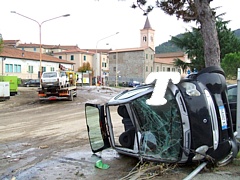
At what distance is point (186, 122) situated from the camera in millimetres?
4738

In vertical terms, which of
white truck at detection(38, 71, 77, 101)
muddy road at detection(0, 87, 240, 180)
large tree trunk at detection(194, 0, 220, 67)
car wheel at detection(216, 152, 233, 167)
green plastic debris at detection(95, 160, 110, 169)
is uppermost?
large tree trunk at detection(194, 0, 220, 67)

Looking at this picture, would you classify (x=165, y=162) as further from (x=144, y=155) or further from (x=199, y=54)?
(x=199, y=54)

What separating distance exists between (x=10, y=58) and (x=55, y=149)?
154 ft

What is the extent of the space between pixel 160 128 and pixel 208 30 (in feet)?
9.85

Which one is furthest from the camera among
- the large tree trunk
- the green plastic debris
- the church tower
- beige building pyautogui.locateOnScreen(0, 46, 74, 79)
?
the church tower

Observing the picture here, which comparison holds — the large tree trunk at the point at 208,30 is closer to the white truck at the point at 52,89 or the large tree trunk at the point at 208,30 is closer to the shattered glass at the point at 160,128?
the shattered glass at the point at 160,128

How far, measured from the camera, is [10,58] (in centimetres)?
5066

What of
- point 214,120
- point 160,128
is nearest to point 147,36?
point 160,128

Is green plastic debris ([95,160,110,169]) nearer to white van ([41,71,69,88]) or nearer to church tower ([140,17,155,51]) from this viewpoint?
white van ([41,71,69,88])

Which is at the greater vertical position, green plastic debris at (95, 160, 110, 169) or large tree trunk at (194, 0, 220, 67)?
large tree trunk at (194, 0, 220, 67)

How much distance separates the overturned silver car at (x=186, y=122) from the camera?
4.74m

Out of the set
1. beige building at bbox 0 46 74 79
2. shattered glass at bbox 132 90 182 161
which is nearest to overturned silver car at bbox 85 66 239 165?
shattered glass at bbox 132 90 182 161

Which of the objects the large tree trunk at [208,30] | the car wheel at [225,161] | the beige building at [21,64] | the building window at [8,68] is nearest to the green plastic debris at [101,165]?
the car wheel at [225,161]

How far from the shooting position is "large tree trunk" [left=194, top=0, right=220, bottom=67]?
683 cm
